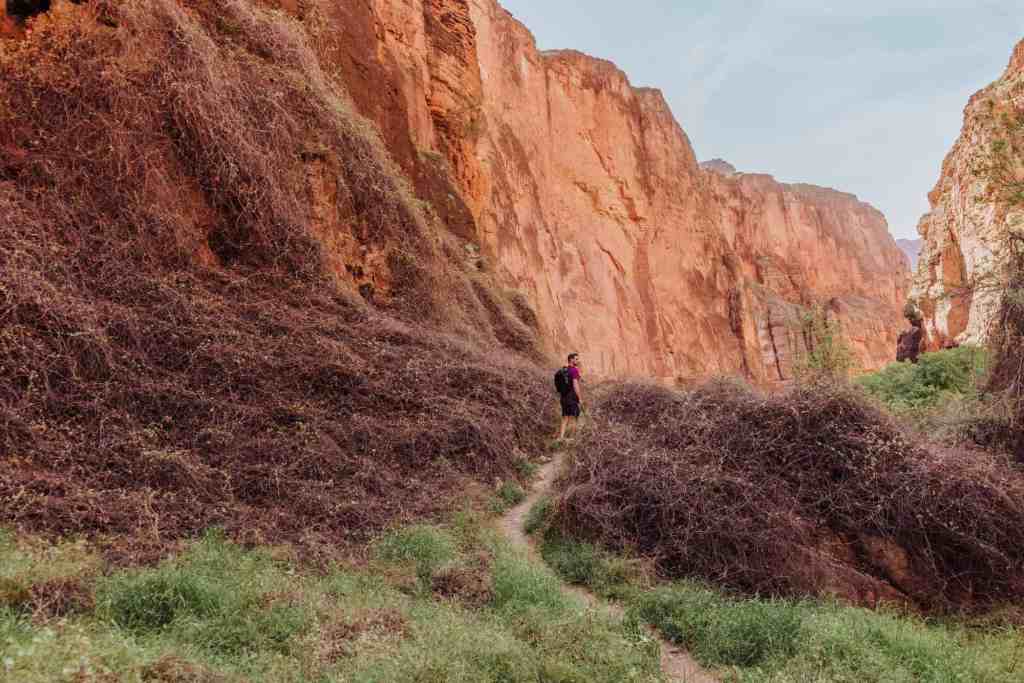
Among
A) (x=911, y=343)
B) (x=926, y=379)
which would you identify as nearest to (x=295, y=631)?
(x=926, y=379)

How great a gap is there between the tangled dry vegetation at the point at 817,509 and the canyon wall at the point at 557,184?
604cm

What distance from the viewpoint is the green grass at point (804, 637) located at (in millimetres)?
4551

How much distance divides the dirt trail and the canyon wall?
15.4ft

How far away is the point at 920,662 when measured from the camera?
479 cm

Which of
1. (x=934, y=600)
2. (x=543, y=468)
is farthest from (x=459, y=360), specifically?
(x=934, y=600)

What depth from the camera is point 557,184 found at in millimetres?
33062

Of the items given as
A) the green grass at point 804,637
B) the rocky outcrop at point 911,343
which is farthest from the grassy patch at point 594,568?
the rocky outcrop at point 911,343

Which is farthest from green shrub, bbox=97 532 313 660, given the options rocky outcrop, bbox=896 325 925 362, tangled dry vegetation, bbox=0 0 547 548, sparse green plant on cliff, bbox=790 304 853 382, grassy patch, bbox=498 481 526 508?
rocky outcrop, bbox=896 325 925 362

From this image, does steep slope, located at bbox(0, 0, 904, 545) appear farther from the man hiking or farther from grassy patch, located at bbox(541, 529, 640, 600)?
grassy patch, located at bbox(541, 529, 640, 600)

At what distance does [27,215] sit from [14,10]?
152 inches

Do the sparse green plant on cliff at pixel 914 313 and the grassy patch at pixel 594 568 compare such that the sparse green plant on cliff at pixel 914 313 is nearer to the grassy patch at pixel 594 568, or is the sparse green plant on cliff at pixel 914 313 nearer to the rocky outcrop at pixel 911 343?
A: the rocky outcrop at pixel 911 343

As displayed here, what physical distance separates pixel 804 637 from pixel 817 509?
7.88 ft

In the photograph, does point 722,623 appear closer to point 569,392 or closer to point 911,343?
point 569,392

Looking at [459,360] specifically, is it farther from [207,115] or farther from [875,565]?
[875,565]
